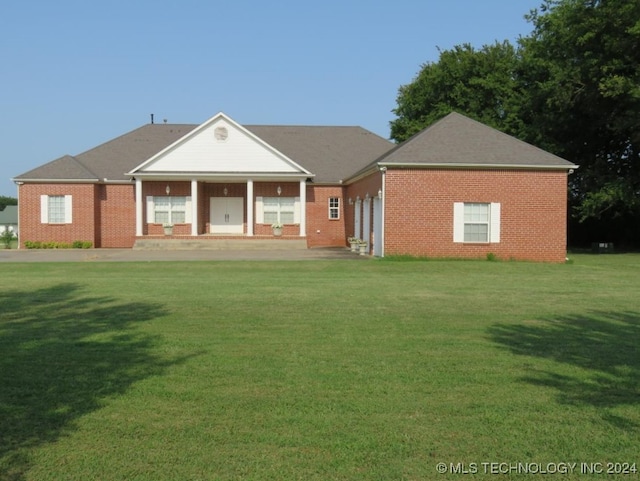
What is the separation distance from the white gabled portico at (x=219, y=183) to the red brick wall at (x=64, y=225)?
2326 mm

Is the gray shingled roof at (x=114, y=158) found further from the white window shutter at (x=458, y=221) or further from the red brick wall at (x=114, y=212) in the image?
the white window shutter at (x=458, y=221)

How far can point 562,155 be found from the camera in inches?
1388

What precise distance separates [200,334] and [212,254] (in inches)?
725

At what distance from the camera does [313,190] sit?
3381 cm

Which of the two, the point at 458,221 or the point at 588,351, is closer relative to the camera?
the point at 588,351

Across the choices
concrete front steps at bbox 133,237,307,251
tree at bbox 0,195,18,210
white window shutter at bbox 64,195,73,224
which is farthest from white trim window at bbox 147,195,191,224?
tree at bbox 0,195,18,210

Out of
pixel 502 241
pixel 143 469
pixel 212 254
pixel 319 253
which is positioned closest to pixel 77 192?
pixel 212 254

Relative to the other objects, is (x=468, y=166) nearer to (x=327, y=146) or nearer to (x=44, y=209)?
(x=327, y=146)

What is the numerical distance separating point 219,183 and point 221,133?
299 cm

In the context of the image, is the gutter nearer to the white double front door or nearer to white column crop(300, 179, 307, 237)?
white column crop(300, 179, 307, 237)

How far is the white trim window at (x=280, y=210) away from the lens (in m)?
33.6

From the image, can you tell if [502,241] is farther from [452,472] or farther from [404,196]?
[452,472]

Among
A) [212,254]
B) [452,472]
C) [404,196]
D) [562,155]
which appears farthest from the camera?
[562,155]

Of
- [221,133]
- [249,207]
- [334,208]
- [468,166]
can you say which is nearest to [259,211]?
[249,207]
